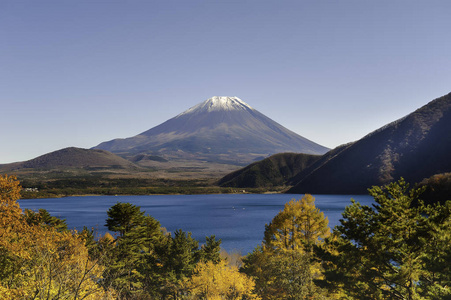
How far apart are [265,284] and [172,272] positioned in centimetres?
1059

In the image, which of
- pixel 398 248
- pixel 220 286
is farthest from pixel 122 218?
pixel 398 248

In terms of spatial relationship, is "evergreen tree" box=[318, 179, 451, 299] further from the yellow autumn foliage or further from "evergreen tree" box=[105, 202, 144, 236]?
"evergreen tree" box=[105, 202, 144, 236]

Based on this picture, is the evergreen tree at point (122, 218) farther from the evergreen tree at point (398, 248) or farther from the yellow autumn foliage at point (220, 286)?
the evergreen tree at point (398, 248)

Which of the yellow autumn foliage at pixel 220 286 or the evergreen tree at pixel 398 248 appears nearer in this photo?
the evergreen tree at pixel 398 248

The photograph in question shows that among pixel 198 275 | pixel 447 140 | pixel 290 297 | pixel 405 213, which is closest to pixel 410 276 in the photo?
pixel 405 213

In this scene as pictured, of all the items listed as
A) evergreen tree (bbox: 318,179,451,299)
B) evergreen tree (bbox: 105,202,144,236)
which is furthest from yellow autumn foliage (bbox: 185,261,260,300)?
evergreen tree (bbox: 318,179,451,299)

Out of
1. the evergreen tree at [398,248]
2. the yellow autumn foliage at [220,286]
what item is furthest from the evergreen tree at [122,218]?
the evergreen tree at [398,248]

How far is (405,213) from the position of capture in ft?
73.6

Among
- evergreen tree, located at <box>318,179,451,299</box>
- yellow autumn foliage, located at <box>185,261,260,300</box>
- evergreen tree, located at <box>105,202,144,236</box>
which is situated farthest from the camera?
evergreen tree, located at <box>105,202,144,236</box>

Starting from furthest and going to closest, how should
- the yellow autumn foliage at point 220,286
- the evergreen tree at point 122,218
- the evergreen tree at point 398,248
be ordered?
1. the evergreen tree at point 122,218
2. the yellow autumn foliage at point 220,286
3. the evergreen tree at point 398,248

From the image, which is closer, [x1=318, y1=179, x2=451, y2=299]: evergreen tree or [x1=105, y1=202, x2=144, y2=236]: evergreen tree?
[x1=318, y1=179, x2=451, y2=299]: evergreen tree

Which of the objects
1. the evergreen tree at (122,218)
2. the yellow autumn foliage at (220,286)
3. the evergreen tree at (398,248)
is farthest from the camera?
the evergreen tree at (122,218)

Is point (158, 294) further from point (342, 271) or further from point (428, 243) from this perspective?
point (428, 243)

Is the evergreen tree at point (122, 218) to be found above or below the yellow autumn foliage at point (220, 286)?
above
